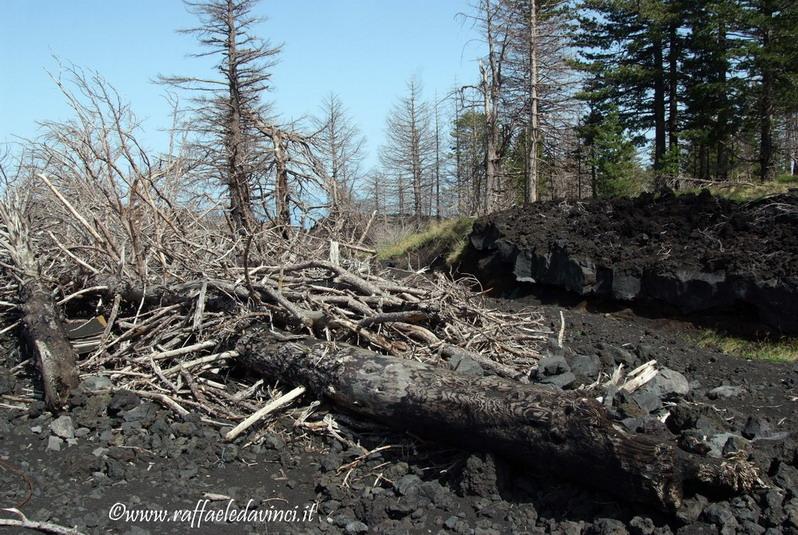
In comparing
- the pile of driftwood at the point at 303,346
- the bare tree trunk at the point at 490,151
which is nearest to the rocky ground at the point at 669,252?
the pile of driftwood at the point at 303,346

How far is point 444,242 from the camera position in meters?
17.8

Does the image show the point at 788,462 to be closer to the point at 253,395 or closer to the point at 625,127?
the point at 253,395

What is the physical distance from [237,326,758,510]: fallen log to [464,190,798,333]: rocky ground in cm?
563

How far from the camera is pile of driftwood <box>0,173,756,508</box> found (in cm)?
339

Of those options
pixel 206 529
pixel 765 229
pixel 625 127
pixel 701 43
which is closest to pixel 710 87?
pixel 701 43

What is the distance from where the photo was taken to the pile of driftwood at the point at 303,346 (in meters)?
3.39

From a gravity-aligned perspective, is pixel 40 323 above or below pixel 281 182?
below

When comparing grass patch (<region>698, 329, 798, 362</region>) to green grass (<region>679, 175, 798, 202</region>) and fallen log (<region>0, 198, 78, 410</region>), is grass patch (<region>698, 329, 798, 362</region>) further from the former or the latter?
fallen log (<region>0, 198, 78, 410</region>)

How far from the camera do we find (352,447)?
4.37 metres

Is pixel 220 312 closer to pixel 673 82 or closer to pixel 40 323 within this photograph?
pixel 40 323

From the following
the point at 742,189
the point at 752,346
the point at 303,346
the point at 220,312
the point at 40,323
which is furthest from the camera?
the point at 742,189

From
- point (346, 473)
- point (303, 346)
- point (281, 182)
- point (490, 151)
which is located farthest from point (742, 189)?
point (346, 473)

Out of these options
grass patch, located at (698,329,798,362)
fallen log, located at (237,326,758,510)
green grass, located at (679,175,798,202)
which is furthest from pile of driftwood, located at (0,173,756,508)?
green grass, located at (679,175,798,202)

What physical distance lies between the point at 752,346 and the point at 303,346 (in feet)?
19.1
